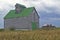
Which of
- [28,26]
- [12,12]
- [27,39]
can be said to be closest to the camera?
[27,39]

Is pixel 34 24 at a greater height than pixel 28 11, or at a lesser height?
lesser

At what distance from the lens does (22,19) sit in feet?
176

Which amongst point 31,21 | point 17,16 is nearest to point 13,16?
point 17,16

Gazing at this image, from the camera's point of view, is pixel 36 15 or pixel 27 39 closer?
pixel 27 39

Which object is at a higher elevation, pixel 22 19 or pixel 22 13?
pixel 22 13

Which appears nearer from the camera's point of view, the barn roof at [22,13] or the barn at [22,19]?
the barn at [22,19]

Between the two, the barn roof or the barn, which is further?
the barn roof

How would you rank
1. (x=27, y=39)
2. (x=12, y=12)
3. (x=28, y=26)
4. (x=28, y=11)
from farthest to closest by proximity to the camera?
(x=12, y=12)
(x=28, y=11)
(x=28, y=26)
(x=27, y=39)

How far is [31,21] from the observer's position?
173 ft

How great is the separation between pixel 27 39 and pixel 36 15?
51.9 m

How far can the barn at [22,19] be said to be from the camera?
5291 cm

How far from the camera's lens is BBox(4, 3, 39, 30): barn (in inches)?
2083

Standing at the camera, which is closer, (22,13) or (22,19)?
(22,19)

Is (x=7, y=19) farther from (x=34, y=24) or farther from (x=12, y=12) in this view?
(x=34, y=24)
